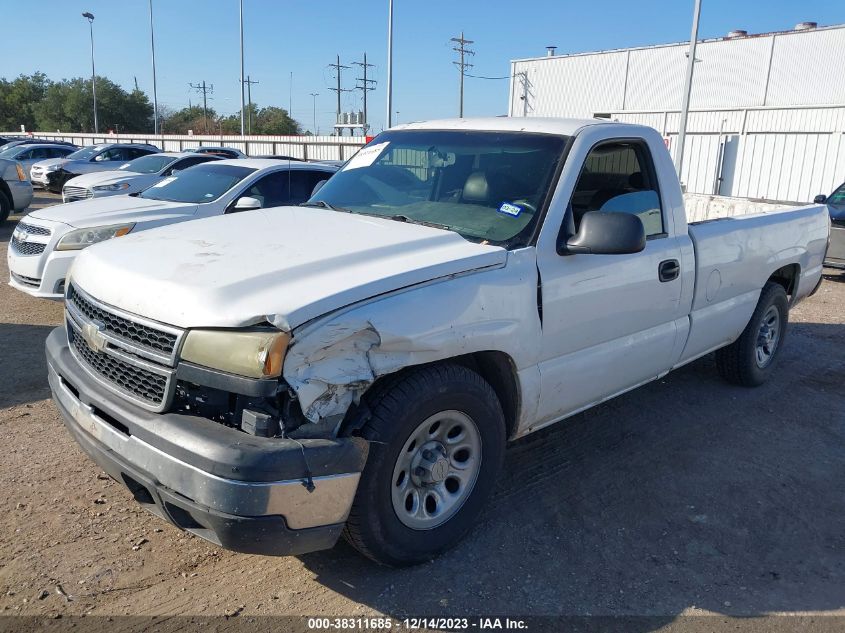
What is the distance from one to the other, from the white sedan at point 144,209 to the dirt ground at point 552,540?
7.00 ft

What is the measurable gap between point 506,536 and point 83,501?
7.27 feet

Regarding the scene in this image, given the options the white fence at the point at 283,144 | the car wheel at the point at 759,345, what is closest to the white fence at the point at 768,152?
the white fence at the point at 283,144

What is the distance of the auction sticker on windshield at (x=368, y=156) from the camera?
14.9 feet

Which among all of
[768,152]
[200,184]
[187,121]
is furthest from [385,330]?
[187,121]

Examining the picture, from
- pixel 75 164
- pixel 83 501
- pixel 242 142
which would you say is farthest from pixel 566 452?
pixel 242 142

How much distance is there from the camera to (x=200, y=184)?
862cm

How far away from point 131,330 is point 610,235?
7.22 ft

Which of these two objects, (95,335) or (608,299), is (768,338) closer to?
(608,299)

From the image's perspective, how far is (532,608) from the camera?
9.84 ft

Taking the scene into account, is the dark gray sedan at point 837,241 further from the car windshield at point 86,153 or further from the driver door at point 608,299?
the car windshield at point 86,153

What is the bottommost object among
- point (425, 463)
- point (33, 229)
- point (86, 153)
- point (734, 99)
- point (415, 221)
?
point (425, 463)

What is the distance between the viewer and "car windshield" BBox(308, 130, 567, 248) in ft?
11.9

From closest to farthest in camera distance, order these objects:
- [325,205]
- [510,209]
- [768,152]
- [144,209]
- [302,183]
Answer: [510,209] → [325,205] → [144,209] → [302,183] → [768,152]

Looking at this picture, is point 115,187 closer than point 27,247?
No
